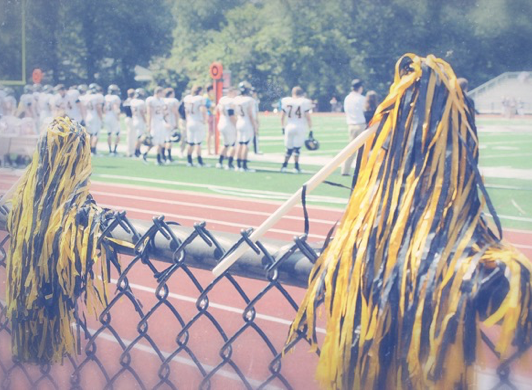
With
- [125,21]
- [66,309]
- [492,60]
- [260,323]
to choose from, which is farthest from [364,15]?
[66,309]

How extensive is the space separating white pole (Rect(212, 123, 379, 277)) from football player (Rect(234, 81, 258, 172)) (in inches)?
452

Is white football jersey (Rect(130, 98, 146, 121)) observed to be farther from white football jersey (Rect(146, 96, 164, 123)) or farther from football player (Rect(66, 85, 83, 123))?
football player (Rect(66, 85, 83, 123))

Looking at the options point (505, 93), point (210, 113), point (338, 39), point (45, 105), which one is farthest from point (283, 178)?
point (338, 39)

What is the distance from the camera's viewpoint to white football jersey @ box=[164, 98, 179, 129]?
14469 millimetres

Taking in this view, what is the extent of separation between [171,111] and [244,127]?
2.39 meters

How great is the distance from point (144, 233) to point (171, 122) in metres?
13.3

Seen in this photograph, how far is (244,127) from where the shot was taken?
12.8 m

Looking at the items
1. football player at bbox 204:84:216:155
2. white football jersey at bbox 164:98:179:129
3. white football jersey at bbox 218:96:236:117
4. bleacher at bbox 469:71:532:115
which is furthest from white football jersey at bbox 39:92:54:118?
bleacher at bbox 469:71:532:115

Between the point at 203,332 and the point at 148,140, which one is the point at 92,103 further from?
the point at 203,332

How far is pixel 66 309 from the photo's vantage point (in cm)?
163

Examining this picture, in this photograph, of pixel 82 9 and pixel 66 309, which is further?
pixel 82 9

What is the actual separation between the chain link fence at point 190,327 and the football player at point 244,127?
24.6 feet

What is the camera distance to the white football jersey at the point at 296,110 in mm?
12383

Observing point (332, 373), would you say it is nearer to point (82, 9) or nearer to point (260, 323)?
point (260, 323)
